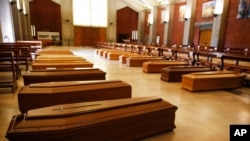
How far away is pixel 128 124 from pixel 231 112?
183 cm

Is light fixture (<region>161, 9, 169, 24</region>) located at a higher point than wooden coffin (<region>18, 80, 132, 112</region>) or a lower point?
higher

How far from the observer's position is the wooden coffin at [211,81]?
3.60 m

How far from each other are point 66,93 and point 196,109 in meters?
1.92

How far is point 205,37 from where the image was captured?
11117mm

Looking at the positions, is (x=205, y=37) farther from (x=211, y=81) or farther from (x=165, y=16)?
(x=211, y=81)

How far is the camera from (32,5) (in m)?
16.7

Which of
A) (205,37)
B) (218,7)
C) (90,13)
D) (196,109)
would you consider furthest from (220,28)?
(90,13)

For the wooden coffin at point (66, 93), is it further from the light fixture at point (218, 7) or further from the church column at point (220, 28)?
the light fixture at point (218, 7)

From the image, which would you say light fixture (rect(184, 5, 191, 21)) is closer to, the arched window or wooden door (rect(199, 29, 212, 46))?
wooden door (rect(199, 29, 212, 46))

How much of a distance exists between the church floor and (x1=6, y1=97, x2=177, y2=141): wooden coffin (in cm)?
19

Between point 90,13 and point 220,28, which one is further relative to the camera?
point 90,13

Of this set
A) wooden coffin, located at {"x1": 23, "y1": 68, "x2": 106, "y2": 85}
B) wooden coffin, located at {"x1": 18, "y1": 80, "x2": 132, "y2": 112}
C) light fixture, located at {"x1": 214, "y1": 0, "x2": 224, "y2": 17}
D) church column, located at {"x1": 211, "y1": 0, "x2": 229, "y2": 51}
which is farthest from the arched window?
wooden coffin, located at {"x1": 18, "y1": 80, "x2": 132, "y2": 112}

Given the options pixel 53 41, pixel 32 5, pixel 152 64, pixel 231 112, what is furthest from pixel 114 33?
pixel 231 112

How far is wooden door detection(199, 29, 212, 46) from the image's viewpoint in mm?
10781
